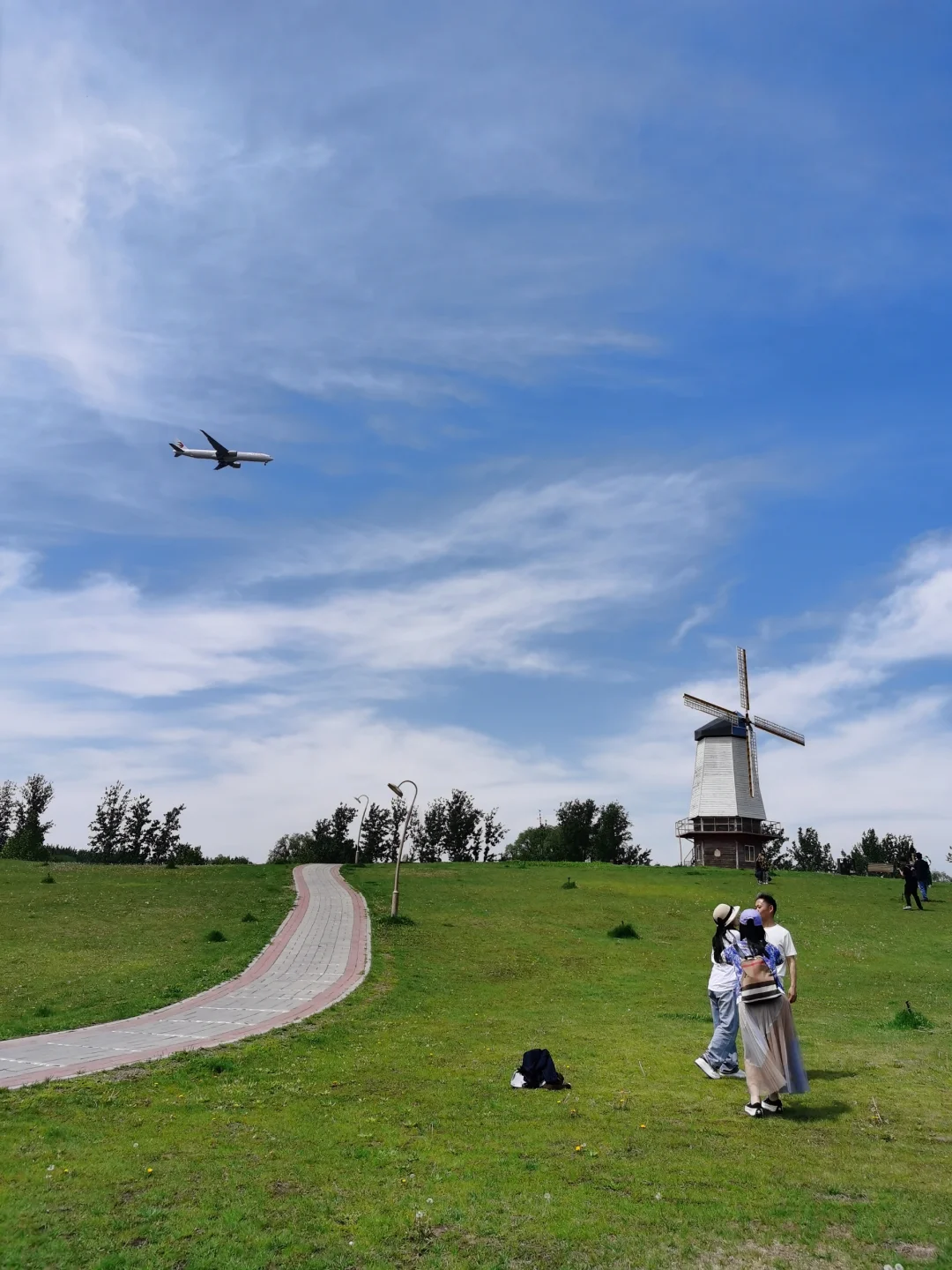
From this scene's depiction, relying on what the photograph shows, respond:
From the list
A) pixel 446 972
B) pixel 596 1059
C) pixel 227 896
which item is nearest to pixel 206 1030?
pixel 596 1059

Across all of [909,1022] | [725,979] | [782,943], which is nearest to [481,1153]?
[782,943]

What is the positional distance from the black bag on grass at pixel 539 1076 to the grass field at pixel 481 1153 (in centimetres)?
29

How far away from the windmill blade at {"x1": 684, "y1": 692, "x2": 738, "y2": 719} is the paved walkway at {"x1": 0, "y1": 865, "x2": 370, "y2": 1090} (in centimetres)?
5817

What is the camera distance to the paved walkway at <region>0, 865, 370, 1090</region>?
522 inches

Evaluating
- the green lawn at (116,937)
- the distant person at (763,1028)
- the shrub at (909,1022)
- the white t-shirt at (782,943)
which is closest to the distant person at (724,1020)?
the white t-shirt at (782,943)

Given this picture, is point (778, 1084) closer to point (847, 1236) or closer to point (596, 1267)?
point (847, 1236)

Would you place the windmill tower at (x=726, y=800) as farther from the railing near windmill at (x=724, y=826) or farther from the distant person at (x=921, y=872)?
the distant person at (x=921, y=872)

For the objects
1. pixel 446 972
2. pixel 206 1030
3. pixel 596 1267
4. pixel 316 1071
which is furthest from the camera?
pixel 446 972

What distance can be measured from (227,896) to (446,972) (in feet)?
63.0

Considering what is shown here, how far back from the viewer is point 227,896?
132 feet

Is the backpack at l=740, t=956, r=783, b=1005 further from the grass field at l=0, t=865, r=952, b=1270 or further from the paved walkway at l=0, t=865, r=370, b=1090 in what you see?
the paved walkway at l=0, t=865, r=370, b=1090

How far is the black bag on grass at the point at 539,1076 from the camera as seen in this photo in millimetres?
12000

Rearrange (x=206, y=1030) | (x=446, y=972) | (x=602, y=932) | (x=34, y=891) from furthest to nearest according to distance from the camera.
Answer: (x=34, y=891), (x=602, y=932), (x=446, y=972), (x=206, y=1030)

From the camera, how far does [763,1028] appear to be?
11070 mm
